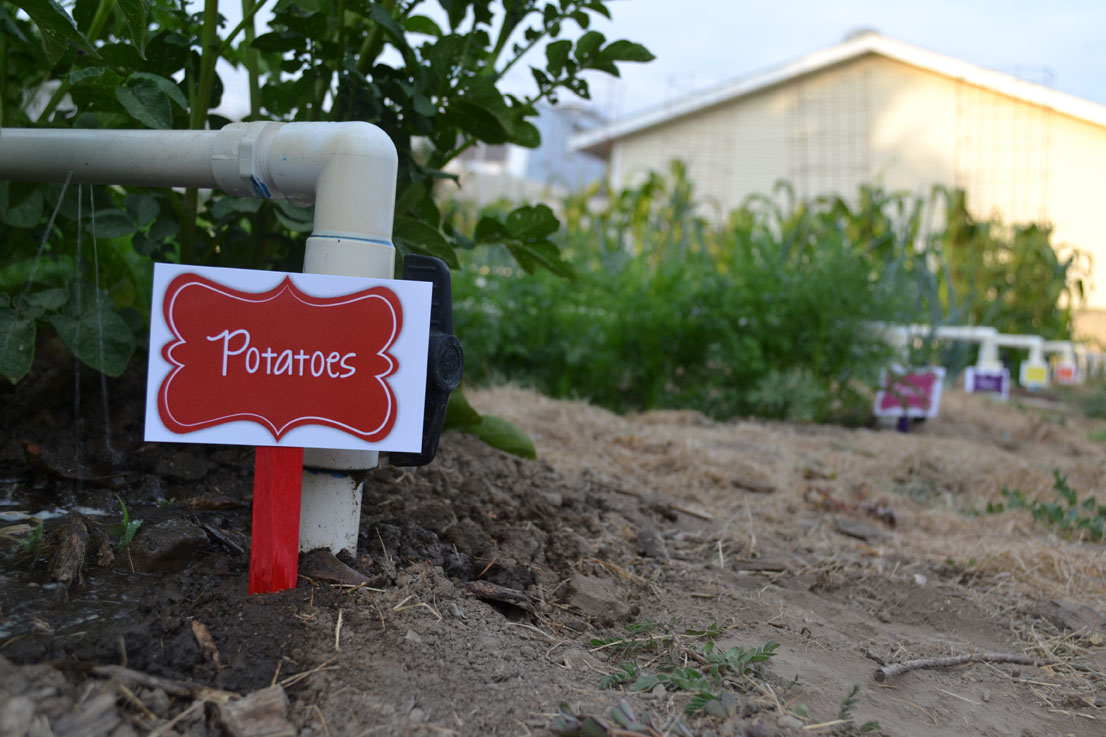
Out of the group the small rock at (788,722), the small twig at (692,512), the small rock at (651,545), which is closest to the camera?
the small rock at (788,722)

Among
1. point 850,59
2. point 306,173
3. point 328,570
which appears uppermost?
point 850,59

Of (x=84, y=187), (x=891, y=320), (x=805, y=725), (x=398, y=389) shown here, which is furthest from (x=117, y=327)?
(x=891, y=320)

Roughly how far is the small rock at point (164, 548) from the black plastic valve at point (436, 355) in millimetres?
388

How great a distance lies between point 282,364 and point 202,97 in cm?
83

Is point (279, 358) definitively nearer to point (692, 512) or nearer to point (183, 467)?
point (183, 467)

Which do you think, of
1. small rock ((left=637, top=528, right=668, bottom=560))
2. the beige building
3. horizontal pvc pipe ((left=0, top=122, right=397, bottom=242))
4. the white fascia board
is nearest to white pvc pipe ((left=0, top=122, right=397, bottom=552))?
horizontal pvc pipe ((left=0, top=122, right=397, bottom=242))

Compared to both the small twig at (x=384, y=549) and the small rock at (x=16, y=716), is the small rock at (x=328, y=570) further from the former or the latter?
the small rock at (x=16, y=716)

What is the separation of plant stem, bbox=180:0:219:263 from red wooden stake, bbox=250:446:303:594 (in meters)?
0.81

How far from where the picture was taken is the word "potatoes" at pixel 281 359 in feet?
4.02

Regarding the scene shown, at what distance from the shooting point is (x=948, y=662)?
1.62 meters

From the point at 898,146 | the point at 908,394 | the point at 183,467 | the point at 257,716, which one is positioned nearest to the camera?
the point at 257,716

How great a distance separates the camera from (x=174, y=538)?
56.4 inches

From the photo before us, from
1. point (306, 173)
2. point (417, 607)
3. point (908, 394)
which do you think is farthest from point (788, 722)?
point (908, 394)

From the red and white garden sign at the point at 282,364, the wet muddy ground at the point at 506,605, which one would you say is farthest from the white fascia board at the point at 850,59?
the red and white garden sign at the point at 282,364
